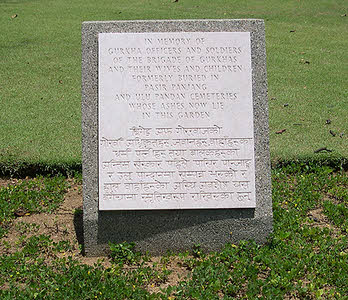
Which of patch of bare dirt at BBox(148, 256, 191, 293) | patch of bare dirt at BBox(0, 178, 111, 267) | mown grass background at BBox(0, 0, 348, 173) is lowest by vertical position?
patch of bare dirt at BBox(148, 256, 191, 293)

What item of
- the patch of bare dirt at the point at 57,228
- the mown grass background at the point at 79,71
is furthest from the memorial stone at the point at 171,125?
the mown grass background at the point at 79,71

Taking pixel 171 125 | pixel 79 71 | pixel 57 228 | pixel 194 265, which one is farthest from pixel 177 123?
pixel 79 71

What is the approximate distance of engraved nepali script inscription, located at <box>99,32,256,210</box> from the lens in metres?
3.98

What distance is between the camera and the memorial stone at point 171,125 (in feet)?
13.0

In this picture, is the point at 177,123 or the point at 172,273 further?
the point at 177,123

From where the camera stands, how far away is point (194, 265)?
3.93m

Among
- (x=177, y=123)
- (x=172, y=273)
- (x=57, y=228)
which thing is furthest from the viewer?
(x=57, y=228)

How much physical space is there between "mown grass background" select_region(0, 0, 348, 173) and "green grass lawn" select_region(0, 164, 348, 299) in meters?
1.18

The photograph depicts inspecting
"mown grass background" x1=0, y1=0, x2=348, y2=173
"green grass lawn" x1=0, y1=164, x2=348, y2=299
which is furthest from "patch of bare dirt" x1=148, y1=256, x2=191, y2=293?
"mown grass background" x1=0, y1=0, x2=348, y2=173

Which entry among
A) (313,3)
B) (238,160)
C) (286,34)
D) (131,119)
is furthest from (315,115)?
(313,3)

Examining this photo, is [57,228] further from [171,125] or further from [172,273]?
[171,125]

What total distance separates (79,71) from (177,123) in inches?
201

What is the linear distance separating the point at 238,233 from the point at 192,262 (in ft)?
1.52

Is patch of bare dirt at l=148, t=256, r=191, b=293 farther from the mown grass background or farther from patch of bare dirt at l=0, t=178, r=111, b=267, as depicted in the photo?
the mown grass background
